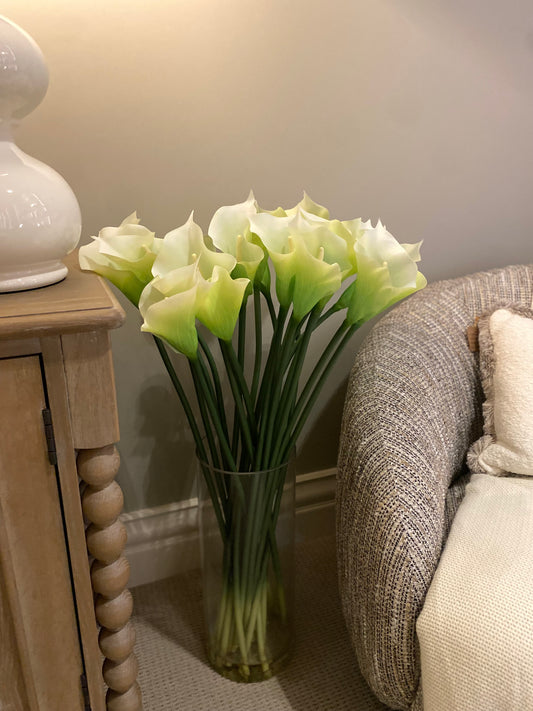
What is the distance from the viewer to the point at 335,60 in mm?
1236

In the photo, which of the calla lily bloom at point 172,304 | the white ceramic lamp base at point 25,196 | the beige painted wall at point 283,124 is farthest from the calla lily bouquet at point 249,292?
the beige painted wall at point 283,124

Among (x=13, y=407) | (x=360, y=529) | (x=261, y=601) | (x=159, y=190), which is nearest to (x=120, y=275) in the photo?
(x=13, y=407)

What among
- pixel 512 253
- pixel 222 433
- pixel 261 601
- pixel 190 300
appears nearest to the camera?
pixel 190 300

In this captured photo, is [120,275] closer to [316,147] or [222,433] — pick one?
[222,433]

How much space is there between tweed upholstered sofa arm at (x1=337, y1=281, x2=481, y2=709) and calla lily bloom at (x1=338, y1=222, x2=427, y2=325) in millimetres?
173

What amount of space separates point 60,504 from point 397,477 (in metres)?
0.46

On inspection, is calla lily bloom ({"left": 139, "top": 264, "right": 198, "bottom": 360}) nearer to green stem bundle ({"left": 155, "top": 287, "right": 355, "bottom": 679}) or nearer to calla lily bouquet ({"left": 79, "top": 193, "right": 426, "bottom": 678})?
calla lily bouquet ({"left": 79, "top": 193, "right": 426, "bottom": 678})

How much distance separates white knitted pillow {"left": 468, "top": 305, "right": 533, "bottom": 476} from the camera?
107 centimetres

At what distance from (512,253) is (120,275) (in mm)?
1091

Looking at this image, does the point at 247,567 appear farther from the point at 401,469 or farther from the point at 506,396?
the point at 506,396

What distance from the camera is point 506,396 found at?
1.09 m

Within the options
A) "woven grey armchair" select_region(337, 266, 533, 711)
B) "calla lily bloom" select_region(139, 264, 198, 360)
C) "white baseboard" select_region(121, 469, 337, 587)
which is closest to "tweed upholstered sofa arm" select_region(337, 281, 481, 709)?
"woven grey armchair" select_region(337, 266, 533, 711)

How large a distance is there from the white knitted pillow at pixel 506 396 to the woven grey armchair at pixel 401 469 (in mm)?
49

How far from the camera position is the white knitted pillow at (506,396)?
3.51 feet
